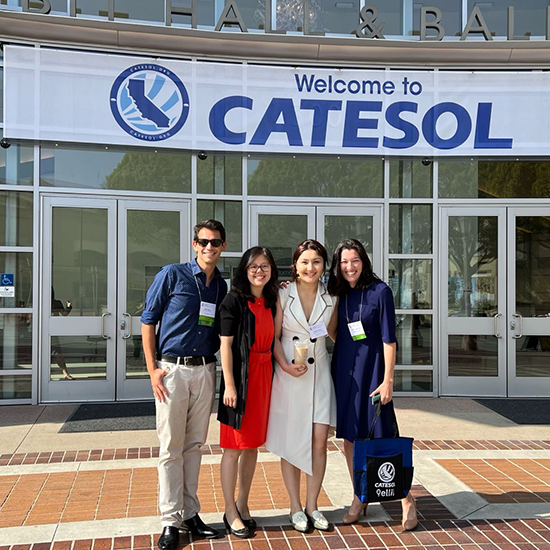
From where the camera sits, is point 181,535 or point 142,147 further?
point 142,147

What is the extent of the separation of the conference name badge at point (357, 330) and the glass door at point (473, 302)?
4717 millimetres

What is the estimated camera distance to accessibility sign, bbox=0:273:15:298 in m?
7.70

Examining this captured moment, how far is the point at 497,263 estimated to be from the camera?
8422mm

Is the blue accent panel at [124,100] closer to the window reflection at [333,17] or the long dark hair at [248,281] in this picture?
the window reflection at [333,17]

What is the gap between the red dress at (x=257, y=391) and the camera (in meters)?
3.82

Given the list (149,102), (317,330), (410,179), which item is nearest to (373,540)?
(317,330)

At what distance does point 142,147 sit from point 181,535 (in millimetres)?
5469

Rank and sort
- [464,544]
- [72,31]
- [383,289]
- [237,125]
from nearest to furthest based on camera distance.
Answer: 1. [464,544]
2. [383,289]
3. [72,31]
4. [237,125]

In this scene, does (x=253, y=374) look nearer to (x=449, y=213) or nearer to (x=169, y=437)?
(x=169, y=437)

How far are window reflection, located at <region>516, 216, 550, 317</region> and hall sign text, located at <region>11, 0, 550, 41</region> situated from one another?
259 centimetres

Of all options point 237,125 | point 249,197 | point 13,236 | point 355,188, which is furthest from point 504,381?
point 13,236

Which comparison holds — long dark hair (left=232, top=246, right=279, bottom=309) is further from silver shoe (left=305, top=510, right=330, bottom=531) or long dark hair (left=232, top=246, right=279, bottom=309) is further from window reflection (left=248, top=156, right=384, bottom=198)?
window reflection (left=248, top=156, right=384, bottom=198)

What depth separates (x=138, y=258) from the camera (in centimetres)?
807

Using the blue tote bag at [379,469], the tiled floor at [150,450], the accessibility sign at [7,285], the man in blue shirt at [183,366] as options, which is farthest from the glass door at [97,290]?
the blue tote bag at [379,469]
